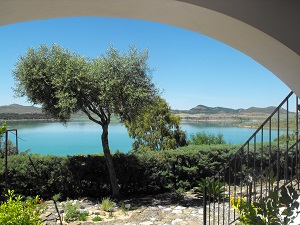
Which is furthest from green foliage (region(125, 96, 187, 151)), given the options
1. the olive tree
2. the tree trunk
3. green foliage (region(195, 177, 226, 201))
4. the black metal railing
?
the black metal railing

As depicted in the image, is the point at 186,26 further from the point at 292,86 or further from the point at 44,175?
the point at 44,175

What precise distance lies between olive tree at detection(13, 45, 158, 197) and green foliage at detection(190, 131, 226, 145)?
650 cm

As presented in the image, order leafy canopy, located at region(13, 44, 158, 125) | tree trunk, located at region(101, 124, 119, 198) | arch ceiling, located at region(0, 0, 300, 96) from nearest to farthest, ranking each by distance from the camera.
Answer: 1. arch ceiling, located at region(0, 0, 300, 96)
2. leafy canopy, located at region(13, 44, 158, 125)
3. tree trunk, located at region(101, 124, 119, 198)

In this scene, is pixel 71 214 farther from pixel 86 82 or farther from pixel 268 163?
pixel 268 163

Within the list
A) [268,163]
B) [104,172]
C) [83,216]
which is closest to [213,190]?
[268,163]

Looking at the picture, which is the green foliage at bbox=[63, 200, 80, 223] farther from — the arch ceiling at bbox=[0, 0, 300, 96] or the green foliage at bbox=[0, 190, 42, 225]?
the arch ceiling at bbox=[0, 0, 300, 96]

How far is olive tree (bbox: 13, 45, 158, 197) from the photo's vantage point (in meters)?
6.90

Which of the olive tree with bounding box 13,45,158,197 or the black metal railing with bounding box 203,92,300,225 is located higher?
the olive tree with bounding box 13,45,158,197

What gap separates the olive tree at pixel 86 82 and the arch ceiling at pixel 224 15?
17.9 ft

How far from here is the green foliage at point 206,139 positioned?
13065 millimetres

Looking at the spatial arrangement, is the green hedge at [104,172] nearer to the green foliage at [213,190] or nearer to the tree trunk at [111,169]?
the tree trunk at [111,169]

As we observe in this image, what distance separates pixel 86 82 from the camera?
22.7 ft

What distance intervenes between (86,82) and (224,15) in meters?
5.95

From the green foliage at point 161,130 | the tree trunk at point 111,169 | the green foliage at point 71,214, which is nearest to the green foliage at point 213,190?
the tree trunk at point 111,169
